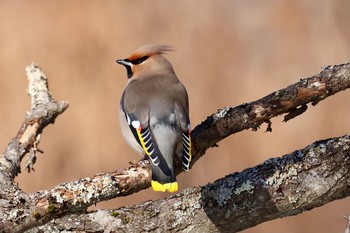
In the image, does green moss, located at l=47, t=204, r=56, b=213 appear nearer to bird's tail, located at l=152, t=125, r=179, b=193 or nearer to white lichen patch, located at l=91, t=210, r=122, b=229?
white lichen patch, located at l=91, t=210, r=122, b=229

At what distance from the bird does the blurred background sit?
8.68 feet

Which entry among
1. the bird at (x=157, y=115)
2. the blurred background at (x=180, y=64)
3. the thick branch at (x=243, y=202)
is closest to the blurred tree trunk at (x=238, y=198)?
the thick branch at (x=243, y=202)

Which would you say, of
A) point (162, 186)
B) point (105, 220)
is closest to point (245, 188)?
point (162, 186)

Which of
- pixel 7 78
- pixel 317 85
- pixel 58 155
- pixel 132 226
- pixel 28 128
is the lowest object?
pixel 132 226

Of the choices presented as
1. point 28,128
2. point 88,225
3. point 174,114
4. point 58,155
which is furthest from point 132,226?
point 58,155

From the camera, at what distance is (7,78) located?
320 inches

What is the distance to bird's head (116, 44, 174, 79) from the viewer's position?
4977 mm

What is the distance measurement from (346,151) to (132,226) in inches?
34.9

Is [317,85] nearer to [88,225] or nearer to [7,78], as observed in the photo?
[88,225]

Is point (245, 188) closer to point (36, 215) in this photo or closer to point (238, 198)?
point (238, 198)

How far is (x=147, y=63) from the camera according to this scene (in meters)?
5.00

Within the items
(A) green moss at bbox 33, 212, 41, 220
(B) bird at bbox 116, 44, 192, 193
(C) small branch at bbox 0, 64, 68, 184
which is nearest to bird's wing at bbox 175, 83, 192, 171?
(B) bird at bbox 116, 44, 192, 193

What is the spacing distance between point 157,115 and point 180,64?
3.87 meters

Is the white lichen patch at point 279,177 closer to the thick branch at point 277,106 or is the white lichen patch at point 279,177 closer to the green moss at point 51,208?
the thick branch at point 277,106
